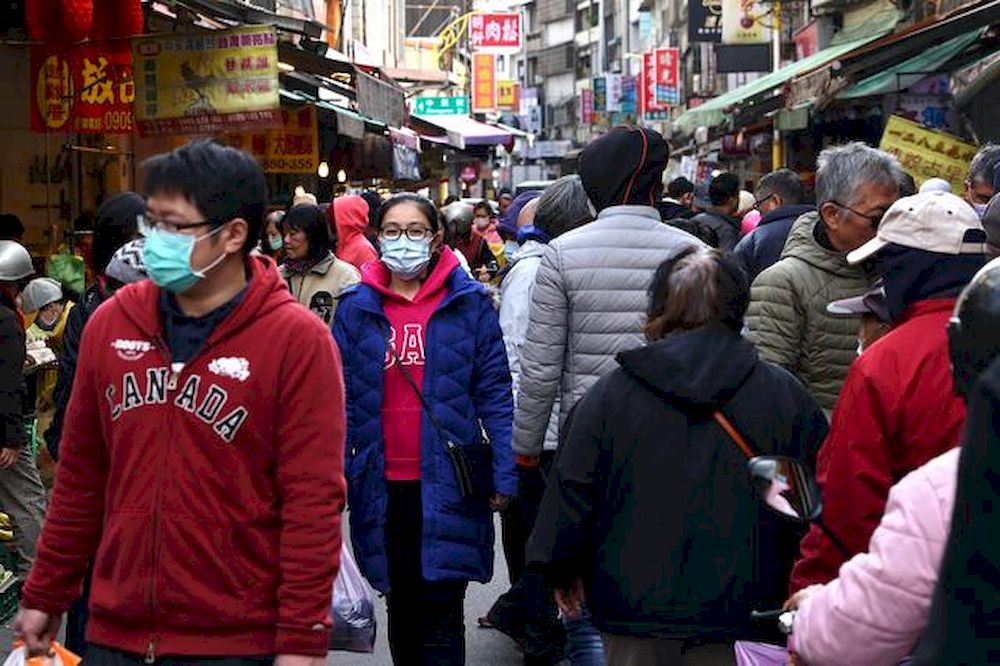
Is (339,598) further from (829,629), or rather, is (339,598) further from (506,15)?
(506,15)

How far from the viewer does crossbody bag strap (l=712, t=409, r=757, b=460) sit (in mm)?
4684

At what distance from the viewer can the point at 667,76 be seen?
61.4 meters

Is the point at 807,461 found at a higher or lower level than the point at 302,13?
lower

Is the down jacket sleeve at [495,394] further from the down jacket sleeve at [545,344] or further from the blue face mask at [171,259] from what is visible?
the blue face mask at [171,259]

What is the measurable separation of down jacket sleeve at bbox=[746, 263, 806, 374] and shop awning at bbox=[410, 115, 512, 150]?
84.8ft

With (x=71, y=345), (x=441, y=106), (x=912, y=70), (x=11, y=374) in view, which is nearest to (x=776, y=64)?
(x=441, y=106)

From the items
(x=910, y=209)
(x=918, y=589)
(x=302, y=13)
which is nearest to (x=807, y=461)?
(x=910, y=209)

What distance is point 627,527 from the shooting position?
4.72m

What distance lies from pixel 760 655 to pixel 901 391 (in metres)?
0.69

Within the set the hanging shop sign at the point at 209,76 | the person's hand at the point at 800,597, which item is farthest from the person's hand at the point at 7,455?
the person's hand at the point at 800,597

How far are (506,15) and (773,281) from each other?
65.4m

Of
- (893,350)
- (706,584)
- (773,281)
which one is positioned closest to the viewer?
(893,350)

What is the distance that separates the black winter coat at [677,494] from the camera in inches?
183

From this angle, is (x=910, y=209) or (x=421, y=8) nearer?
(x=910, y=209)
